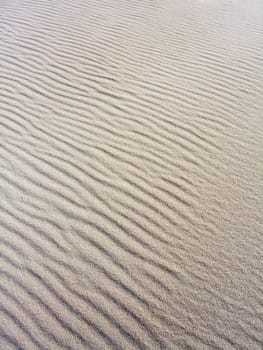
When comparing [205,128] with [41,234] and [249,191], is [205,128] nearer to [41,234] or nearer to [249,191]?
[249,191]

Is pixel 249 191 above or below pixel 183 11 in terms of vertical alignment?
below

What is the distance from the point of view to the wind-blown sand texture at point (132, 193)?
90.1 inches

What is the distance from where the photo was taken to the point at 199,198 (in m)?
3.04

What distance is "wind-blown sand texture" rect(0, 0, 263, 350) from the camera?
7.51 feet

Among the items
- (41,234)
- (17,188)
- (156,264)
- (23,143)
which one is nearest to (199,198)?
(156,264)

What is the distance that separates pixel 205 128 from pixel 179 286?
→ 190cm

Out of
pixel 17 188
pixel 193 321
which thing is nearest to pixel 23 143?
pixel 17 188

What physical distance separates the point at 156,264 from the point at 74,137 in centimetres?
173

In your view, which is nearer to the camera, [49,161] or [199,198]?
[199,198]

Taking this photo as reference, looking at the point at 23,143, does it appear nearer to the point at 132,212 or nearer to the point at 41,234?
the point at 41,234

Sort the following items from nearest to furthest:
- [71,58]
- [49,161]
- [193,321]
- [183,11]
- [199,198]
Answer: [193,321] → [199,198] → [49,161] → [71,58] → [183,11]

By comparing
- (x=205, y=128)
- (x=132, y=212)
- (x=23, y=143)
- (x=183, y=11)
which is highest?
(x=183, y=11)

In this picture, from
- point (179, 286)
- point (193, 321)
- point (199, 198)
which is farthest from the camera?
point (199, 198)

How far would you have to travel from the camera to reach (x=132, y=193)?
3090 millimetres
